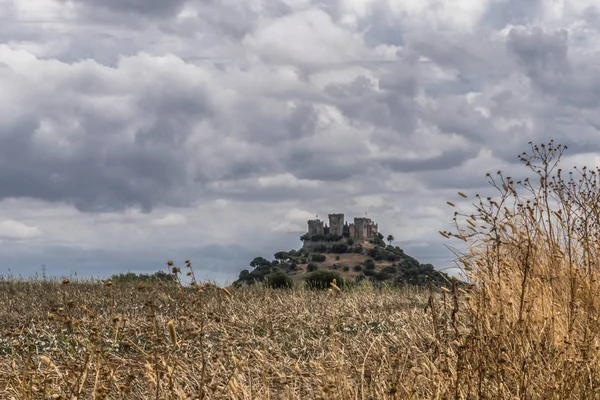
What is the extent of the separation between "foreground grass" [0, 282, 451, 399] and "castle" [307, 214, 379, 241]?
59.7m

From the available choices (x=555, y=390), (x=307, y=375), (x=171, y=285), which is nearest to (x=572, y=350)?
(x=555, y=390)

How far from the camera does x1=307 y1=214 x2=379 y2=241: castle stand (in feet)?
244

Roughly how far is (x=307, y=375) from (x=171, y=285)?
10.9 metres

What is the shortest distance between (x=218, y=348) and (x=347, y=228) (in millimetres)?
67751

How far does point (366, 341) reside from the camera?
24.6ft

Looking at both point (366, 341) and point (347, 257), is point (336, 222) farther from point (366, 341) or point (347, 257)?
point (366, 341)

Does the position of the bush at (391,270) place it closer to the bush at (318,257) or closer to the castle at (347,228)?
the bush at (318,257)

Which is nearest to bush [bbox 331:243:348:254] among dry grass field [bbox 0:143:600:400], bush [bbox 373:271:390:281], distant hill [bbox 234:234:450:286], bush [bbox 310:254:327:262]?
distant hill [bbox 234:234:450:286]

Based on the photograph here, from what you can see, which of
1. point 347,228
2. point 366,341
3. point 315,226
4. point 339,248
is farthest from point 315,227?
point 366,341

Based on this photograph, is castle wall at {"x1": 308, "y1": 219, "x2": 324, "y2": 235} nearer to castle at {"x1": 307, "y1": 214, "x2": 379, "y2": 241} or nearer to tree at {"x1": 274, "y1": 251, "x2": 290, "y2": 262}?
castle at {"x1": 307, "y1": 214, "x2": 379, "y2": 241}

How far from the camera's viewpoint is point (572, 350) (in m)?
6.00

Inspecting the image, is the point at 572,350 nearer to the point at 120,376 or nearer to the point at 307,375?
the point at 307,375

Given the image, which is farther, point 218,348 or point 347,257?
point 347,257

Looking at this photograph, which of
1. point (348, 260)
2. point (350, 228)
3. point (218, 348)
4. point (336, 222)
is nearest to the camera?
point (218, 348)
